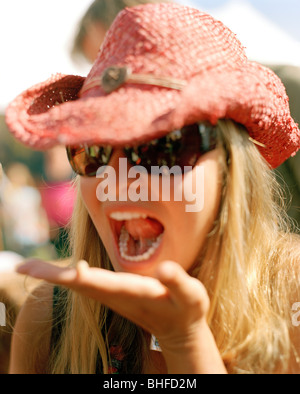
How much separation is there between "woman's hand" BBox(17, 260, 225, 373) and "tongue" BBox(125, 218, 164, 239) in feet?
0.67

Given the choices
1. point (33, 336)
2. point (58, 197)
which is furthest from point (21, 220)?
point (33, 336)

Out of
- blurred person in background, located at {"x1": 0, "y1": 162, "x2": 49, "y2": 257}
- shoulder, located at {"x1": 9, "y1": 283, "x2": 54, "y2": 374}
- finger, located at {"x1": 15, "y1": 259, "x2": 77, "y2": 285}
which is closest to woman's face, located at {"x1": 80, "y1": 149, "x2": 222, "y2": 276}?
finger, located at {"x1": 15, "y1": 259, "x2": 77, "y2": 285}

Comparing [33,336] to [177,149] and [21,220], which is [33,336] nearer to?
[177,149]

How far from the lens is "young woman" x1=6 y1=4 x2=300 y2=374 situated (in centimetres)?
85

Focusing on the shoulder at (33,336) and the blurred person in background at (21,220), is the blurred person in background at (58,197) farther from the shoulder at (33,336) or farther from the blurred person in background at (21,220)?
the shoulder at (33,336)

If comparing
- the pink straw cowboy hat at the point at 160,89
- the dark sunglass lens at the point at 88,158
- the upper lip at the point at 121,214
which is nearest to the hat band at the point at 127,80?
the pink straw cowboy hat at the point at 160,89

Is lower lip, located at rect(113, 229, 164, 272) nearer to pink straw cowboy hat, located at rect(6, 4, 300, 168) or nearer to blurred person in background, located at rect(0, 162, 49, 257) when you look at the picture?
pink straw cowboy hat, located at rect(6, 4, 300, 168)

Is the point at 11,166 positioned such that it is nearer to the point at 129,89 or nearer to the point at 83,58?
the point at 83,58

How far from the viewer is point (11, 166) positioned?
3.03 metres

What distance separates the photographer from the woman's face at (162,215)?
0.96 metres

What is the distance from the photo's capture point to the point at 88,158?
106 cm

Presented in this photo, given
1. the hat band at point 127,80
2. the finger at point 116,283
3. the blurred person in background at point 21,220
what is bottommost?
the blurred person in background at point 21,220

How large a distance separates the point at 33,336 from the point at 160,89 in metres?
0.81
